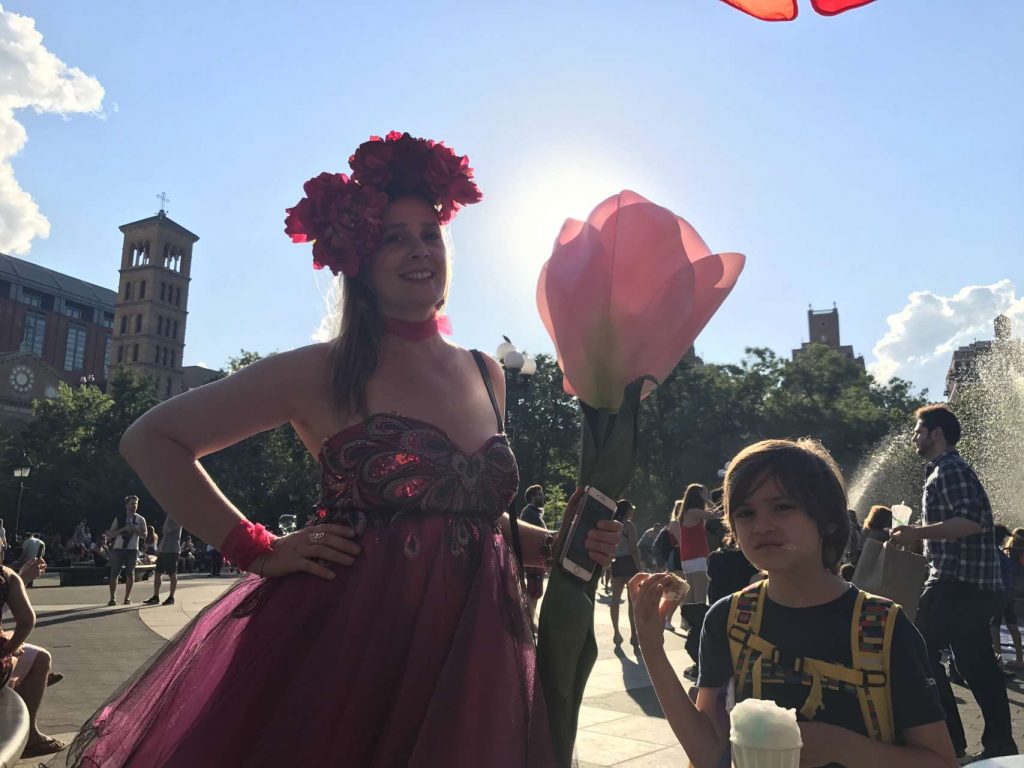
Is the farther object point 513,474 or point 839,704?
point 513,474

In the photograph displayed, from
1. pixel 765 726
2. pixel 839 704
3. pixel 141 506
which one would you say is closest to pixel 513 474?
pixel 839 704

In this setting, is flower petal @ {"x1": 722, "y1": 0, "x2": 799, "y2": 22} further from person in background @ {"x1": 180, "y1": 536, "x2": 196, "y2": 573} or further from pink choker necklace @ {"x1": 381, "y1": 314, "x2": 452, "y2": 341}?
person in background @ {"x1": 180, "y1": 536, "x2": 196, "y2": 573}

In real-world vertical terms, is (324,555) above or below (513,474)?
below

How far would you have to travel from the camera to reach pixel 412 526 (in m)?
1.63

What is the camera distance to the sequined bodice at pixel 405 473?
1647mm

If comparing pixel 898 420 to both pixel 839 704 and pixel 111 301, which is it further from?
pixel 111 301

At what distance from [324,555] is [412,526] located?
0.59 ft

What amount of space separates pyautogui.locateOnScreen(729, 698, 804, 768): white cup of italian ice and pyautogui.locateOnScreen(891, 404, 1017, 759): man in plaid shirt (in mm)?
3471

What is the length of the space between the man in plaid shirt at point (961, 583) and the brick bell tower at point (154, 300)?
76.6m

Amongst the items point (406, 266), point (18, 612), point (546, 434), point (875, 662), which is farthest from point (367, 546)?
point (546, 434)

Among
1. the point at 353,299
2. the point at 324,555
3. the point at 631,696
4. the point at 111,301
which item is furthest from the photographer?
the point at 111,301

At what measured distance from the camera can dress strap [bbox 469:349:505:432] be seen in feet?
6.37

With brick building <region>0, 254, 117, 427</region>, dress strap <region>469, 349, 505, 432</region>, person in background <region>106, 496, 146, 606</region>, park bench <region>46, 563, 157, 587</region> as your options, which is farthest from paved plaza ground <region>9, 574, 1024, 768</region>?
brick building <region>0, 254, 117, 427</region>

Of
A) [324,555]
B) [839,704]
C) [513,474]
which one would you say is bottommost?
[839,704]
